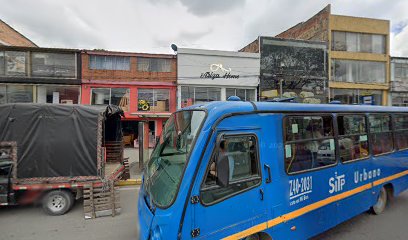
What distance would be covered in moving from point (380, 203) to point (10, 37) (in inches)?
1307

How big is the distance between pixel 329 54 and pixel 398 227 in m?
21.7

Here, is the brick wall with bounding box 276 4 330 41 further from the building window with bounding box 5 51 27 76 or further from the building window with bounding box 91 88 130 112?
the building window with bounding box 5 51 27 76

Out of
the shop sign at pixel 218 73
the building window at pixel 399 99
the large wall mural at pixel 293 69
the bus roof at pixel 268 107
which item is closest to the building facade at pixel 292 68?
the large wall mural at pixel 293 69

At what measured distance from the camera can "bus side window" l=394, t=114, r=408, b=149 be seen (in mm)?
5770

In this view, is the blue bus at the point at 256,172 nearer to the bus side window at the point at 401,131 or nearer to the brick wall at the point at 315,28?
the bus side window at the point at 401,131

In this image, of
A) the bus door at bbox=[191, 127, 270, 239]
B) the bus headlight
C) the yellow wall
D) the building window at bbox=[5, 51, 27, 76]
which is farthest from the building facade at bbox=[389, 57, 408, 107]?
the building window at bbox=[5, 51, 27, 76]

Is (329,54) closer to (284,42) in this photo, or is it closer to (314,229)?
(284,42)

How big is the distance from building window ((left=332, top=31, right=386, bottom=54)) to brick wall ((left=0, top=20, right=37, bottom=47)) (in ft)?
107

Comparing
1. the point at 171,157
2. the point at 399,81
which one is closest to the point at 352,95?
the point at 399,81

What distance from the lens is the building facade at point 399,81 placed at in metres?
24.7

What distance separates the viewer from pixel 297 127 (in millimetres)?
3691

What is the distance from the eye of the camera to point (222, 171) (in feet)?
8.61

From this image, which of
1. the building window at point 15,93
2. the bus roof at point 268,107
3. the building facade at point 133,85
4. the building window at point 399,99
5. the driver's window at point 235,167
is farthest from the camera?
the building window at point 399,99

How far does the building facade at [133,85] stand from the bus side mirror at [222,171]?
53.6 feet
